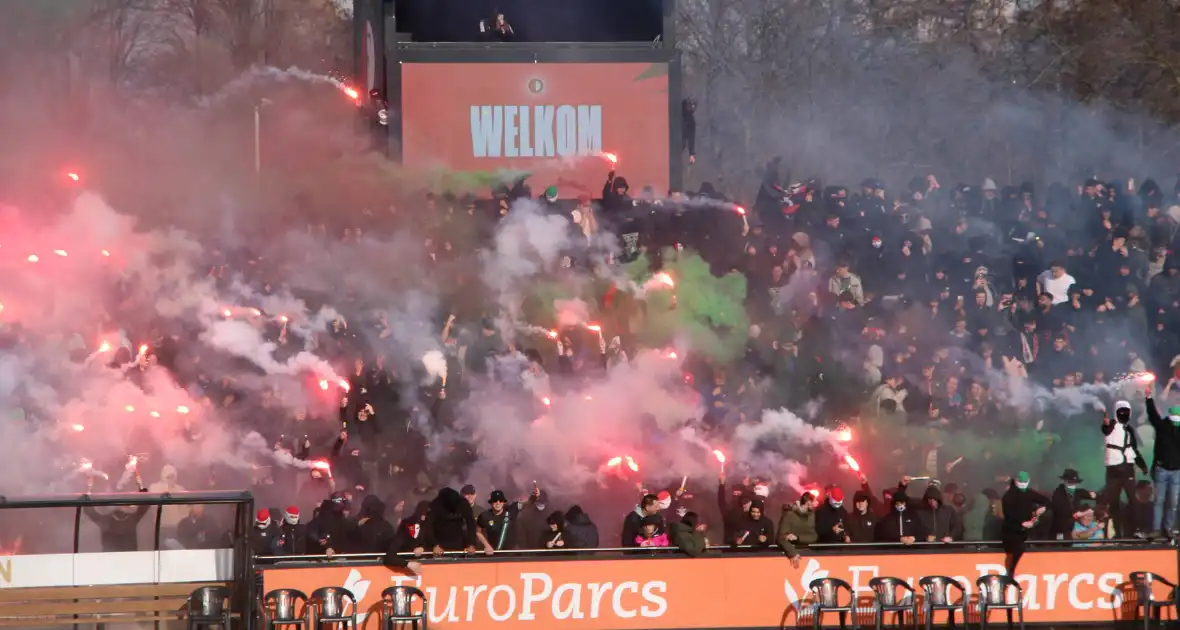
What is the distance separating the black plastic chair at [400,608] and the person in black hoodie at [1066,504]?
7.00m

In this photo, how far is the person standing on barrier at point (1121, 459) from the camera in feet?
56.2

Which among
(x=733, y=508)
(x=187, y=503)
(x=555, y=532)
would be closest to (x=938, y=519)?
(x=733, y=508)

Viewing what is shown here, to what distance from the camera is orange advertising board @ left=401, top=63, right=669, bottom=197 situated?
2145cm

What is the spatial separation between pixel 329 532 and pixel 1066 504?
806cm

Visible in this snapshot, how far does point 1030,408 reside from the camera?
18.6 metres

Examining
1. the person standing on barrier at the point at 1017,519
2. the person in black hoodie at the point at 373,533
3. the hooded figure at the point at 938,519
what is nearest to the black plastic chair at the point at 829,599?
the hooded figure at the point at 938,519

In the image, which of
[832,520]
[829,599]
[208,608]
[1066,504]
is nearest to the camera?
[208,608]

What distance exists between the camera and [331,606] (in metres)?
14.6

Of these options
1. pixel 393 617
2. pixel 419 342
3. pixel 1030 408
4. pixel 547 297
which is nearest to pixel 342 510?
pixel 393 617

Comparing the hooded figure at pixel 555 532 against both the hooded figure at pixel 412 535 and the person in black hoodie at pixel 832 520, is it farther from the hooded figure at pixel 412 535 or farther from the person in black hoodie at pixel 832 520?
the person in black hoodie at pixel 832 520

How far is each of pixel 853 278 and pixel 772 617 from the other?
5445 millimetres

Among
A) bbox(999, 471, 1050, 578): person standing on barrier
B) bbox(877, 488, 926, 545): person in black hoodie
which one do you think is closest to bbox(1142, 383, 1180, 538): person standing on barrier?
bbox(999, 471, 1050, 578): person standing on barrier

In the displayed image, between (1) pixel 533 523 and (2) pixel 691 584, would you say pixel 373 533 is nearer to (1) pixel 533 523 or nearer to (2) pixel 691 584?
(1) pixel 533 523

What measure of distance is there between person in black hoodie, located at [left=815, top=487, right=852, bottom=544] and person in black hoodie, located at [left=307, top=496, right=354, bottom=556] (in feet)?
16.5
